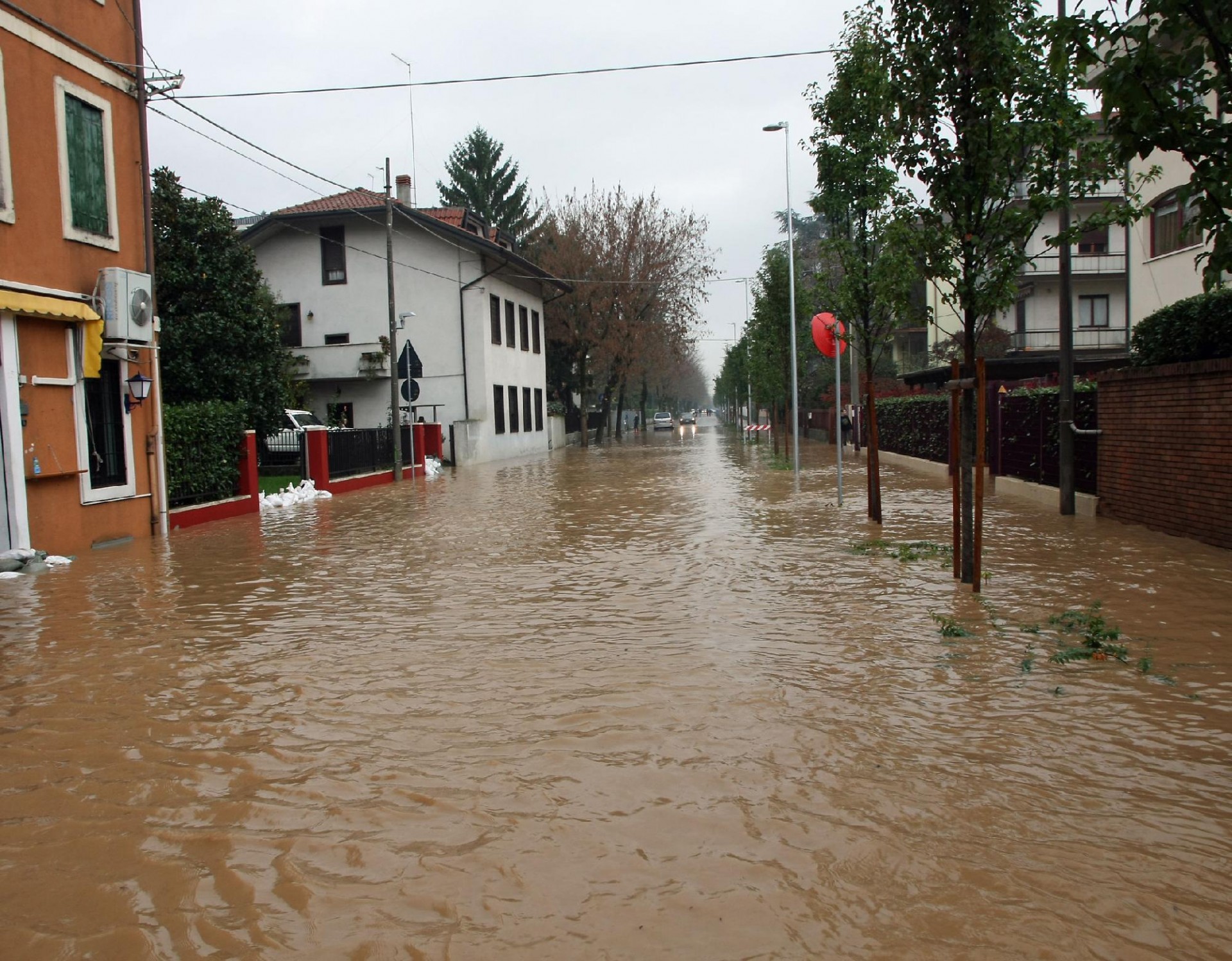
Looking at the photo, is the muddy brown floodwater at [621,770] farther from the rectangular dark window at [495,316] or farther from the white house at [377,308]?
the rectangular dark window at [495,316]

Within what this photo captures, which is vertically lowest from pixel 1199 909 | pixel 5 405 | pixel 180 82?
pixel 1199 909

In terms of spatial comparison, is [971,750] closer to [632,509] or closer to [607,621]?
[607,621]

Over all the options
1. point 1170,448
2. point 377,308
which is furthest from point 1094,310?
point 1170,448

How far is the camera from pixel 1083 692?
589 centimetres

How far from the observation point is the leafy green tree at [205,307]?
2145 centimetres

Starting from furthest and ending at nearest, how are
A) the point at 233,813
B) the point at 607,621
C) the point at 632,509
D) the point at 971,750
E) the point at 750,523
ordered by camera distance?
1. the point at 632,509
2. the point at 750,523
3. the point at 607,621
4. the point at 971,750
5. the point at 233,813

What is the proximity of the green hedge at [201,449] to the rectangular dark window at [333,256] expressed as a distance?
19080 mm

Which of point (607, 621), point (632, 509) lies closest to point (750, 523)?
point (632, 509)

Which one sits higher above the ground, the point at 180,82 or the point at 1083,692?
the point at 180,82

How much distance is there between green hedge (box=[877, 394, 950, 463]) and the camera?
24.1 metres

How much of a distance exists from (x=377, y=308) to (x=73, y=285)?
75.4 ft

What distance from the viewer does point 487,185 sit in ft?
224

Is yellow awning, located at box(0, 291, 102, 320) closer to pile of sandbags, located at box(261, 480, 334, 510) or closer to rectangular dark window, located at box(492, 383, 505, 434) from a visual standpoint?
pile of sandbags, located at box(261, 480, 334, 510)

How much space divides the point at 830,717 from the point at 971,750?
31.9 inches
